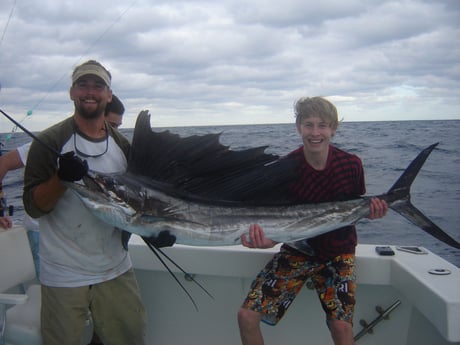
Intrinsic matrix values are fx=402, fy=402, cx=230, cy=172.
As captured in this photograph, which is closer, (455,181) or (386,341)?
(386,341)

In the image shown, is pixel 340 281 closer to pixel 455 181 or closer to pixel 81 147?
pixel 81 147

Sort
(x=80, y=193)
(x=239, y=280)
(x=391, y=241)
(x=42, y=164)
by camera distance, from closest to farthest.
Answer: (x=80, y=193), (x=42, y=164), (x=239, y=280), (x=391, y=241)

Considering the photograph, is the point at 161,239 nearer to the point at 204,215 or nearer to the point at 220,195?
the point at 204,215

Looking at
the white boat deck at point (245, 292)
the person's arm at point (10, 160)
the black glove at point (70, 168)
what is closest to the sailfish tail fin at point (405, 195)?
the white boat deck at point (245, 292)

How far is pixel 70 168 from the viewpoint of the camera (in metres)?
1.48

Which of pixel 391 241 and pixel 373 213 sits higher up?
pixel 373 213

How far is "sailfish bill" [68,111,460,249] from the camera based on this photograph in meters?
1.78

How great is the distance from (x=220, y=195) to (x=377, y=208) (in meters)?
0.76

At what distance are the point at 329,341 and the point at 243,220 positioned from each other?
3.66 feet

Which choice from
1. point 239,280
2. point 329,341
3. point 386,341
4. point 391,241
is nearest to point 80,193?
point 239,280

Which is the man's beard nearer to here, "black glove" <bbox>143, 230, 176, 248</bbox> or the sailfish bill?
the sailfish bill

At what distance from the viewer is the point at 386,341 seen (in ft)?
7.75

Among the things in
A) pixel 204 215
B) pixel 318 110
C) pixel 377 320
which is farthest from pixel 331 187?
pixel 377 320

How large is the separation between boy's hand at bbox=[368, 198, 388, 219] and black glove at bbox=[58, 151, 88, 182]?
1317 millimetres
